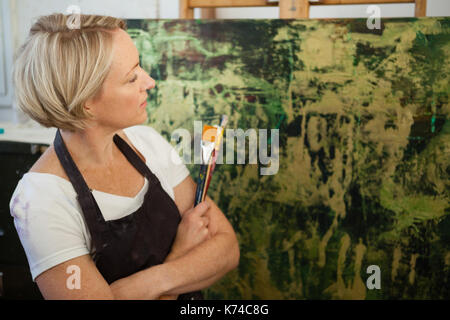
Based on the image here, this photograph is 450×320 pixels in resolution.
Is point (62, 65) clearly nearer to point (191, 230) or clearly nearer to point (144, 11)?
point (191, 230)

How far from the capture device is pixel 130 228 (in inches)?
43.2

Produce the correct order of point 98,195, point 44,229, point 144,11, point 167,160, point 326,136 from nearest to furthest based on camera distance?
point 44,229 → point 98,195 → point 167,160 → point 326,136 → point 144,11

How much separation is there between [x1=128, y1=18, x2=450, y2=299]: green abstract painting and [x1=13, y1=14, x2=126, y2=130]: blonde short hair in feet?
2.17

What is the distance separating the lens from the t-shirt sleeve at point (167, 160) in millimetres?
1268

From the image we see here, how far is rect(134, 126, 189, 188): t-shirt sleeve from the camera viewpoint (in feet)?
4.16

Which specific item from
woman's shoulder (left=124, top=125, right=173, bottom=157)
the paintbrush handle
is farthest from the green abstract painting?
the paintbrush handle

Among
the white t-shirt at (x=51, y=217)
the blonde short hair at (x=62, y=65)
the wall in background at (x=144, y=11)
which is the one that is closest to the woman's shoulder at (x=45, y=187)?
the white t-shirt at (x=51, y=217)

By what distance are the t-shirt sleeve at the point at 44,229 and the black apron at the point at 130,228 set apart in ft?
0.19

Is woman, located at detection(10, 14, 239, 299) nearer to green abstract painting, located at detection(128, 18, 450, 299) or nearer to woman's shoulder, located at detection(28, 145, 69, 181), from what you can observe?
woman's shoulder, located at detection(28, 145, 69, 181)

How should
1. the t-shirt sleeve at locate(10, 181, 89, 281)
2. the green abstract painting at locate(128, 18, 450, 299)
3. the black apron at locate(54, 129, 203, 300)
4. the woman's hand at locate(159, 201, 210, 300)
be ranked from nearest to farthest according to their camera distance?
the t-shirt sleeve at locate(10, 181, 89, 281)
the black apron at locate(54, 129, 203, 300)
the woman's hand at locate(159, 201, 210, 300)
the green abstract painting at locate(128, 18, 450, 299)

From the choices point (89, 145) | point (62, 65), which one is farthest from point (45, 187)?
point (62, 65)

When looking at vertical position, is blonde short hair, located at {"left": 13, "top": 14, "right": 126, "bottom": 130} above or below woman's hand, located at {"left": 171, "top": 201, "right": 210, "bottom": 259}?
above

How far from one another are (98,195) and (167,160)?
281 mm
